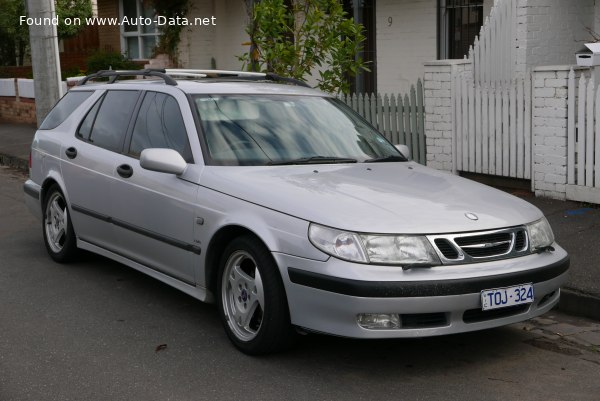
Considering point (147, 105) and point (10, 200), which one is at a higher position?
point (147, 105)

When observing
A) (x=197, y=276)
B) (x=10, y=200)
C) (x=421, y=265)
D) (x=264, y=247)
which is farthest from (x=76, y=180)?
(x=10, y=200)

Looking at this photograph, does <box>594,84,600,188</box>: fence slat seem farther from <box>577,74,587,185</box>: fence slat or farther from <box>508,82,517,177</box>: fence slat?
<box>508,82,517,177</box>: fence slat

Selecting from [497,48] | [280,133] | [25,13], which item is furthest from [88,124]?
[25,13]

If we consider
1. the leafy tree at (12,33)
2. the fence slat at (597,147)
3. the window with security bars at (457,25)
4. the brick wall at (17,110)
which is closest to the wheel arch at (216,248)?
the fence slat at (597,147)

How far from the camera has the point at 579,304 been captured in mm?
6508

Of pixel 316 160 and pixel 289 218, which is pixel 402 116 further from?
pixel 289 218

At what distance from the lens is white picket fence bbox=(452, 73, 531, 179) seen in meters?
10.1

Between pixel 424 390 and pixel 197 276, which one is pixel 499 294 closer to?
pixel 424 390

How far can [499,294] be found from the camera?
501 centimetres

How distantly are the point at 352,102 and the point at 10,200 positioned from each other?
181 inches

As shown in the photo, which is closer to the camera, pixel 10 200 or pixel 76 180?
pixel 76 180

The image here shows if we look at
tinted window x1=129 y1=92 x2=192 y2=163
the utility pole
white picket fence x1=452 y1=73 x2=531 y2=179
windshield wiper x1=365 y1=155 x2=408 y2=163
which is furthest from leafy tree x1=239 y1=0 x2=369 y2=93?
windshield wiper x1=365 y1=155 x2=408 y2=163

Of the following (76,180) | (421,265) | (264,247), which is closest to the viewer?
(421,265)

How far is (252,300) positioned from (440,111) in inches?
251
